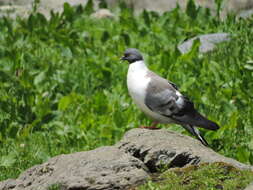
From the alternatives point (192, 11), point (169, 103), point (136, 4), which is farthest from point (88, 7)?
point (169, 103)

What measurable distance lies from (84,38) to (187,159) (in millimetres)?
5780

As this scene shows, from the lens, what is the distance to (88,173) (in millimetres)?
4875

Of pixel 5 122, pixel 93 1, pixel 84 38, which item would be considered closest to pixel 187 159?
pixel 5 122

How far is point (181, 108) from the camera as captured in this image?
6594 millimetres

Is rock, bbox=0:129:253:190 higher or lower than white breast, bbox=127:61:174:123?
lower

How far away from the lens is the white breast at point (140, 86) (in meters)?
6.61

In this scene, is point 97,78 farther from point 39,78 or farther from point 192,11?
point 192,11

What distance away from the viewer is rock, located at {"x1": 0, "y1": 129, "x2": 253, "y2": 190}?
481 centimetres

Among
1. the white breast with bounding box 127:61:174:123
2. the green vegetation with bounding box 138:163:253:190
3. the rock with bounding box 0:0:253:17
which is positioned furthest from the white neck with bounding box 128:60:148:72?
the rock with bounding box 0:0:253:17

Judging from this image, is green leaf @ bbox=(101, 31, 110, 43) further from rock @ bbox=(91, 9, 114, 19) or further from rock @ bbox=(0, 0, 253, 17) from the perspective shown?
rock @ bbox=(0, 0, 253, 17)

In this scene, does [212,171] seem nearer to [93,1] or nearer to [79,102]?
[79,102]

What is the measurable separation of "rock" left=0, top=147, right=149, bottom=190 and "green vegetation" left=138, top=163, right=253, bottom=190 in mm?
204

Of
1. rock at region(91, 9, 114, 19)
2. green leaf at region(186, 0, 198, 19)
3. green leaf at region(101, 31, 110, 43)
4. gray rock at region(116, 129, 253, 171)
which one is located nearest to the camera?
gray rock at region(116, 129, 253, 171)

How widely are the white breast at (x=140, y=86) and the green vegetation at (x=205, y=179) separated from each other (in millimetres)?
1810
